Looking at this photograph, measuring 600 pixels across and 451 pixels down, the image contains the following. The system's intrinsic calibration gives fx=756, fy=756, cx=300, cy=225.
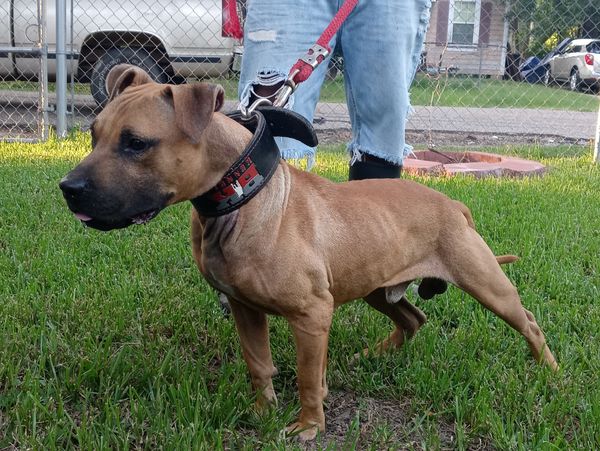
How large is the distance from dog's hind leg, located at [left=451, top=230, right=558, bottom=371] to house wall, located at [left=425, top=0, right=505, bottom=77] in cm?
1814

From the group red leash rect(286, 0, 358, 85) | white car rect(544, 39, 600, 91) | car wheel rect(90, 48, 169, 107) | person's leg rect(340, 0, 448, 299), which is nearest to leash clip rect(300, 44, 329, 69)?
red leash rect(286, 0, 358, 85)

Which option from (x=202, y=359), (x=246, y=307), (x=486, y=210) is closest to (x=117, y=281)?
(x=202, y=359)

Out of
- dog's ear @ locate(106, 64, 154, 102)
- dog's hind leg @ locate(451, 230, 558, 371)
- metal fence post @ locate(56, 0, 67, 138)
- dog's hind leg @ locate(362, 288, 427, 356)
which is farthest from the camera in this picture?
metal fence post @ locate(56, 0, 67, 138)

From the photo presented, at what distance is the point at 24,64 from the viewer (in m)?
10.4

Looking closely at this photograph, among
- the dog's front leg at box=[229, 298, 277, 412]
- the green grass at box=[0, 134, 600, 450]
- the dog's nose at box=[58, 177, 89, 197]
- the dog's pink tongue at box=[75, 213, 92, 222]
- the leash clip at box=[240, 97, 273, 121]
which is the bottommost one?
the green grass at box=[0, 134, 600, 450]

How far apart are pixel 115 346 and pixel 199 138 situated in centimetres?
134

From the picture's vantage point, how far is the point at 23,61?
10344mm

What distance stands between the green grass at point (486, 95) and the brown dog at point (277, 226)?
931cm

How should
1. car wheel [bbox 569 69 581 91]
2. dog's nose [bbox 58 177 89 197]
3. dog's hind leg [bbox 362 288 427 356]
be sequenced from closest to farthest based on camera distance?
dog's nose [bbox 58 177 89 197], dog's hind leg [bbox 362 288 427 356], car wheel [bbox 569 69 581 91]

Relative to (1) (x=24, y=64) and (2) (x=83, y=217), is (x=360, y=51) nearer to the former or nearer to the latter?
(2) (x=83, y=217)

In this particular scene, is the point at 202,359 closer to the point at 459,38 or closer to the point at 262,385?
the point at 262,385

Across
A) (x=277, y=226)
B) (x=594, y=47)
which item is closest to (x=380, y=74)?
(x=277, y=226)

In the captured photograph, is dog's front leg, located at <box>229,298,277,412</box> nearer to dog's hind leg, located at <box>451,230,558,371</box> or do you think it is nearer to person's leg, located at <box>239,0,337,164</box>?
dog's hind leg, located at <box>451,230,558,371</box>

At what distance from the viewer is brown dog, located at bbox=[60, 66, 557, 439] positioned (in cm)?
232
